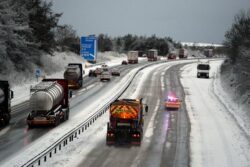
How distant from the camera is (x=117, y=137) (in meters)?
29.2

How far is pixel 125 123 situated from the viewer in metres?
28.9

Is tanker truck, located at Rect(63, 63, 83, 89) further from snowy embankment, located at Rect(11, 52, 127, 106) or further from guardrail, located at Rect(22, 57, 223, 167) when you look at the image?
guardrail, located at Rect(22, 57, 223, 167)

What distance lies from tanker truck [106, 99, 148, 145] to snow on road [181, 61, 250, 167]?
380cm

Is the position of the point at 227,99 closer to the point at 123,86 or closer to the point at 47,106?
the point at 123,86

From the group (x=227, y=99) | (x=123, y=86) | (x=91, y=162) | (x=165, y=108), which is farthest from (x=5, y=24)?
(x=91, y=162)

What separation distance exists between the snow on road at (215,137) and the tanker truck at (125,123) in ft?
12.5

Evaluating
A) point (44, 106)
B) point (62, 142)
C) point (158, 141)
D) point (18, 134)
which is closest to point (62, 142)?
point (62, 142)

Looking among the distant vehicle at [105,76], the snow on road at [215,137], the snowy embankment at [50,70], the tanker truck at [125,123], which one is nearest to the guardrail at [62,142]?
the tanker truck at [125,123]

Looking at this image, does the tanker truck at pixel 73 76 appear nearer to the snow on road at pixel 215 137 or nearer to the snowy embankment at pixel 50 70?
the snowy embankment at pixel 50 70

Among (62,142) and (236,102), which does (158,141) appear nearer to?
(62,142)

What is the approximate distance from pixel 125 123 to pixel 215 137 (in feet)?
24.4

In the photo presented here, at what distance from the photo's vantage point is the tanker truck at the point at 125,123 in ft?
→ 94.6

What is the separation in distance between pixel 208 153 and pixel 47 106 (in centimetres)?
1270

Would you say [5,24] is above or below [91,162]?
above
